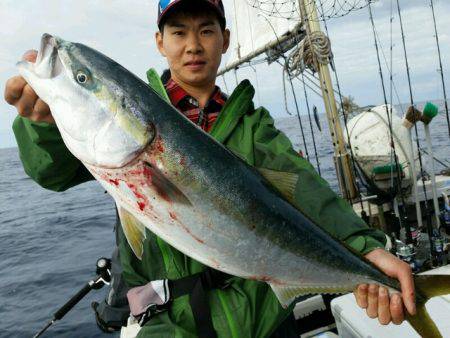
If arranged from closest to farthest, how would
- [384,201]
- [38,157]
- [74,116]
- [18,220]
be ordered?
[74,116] → [38,157] → [384,201] → [18,220]

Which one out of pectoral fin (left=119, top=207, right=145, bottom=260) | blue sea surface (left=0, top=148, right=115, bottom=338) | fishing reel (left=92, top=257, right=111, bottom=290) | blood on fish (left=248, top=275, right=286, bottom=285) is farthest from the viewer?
blue sea surface (left=0, top=148, right=115, bottom=338)

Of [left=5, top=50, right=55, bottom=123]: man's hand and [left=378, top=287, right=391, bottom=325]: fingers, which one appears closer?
[left=5, top=50, right=55, bottom=123]: man's hand

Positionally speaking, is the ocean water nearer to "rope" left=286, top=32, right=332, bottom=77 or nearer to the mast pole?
the mast pole

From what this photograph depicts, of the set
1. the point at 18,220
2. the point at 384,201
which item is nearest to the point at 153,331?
the point at 384,201

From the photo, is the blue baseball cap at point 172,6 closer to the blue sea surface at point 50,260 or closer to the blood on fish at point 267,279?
the blood on fish at point 267,279

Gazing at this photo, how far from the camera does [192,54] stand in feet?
8.13

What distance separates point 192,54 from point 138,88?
0.68 metres

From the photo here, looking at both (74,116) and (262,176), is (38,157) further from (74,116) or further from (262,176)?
(262,176)

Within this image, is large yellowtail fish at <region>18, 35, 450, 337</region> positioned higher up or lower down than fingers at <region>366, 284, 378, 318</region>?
higher up

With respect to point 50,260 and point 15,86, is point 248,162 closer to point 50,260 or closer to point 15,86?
point 15,86

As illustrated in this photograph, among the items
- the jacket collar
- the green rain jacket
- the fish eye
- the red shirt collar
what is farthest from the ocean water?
the fish eye

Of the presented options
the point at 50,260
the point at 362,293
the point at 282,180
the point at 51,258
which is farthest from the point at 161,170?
the point at 51,258

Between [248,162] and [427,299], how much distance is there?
116cm

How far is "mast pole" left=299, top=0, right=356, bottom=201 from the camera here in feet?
27.0
